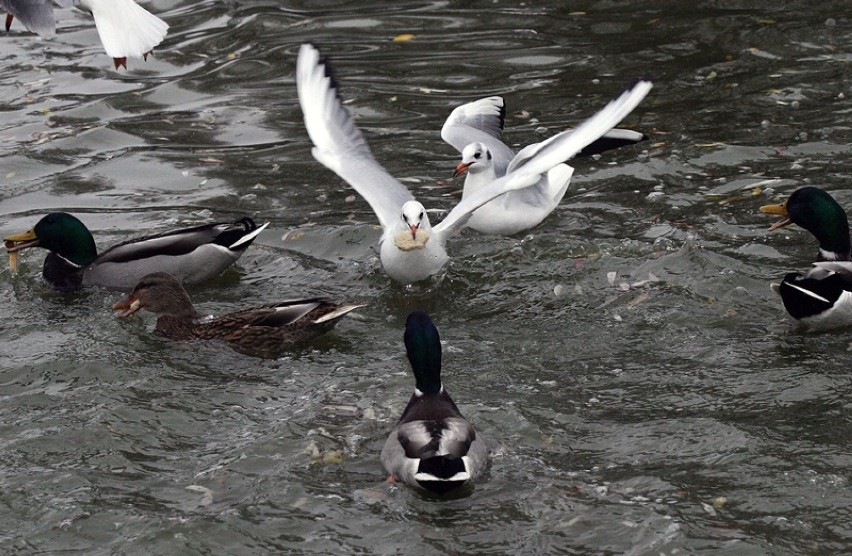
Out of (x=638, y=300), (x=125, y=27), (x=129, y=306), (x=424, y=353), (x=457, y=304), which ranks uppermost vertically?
(x=125, y=27)

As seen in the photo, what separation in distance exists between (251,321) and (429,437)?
2.46 m

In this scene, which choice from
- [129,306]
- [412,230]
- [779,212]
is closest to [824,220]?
[779,212]

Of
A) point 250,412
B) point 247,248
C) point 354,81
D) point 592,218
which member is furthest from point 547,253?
point 354,81

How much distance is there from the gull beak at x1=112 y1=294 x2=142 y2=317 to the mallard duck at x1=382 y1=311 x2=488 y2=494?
2.55 meters

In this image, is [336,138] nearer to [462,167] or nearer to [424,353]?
[462,167]

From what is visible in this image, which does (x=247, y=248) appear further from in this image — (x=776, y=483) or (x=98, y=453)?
(x=776, y=483)

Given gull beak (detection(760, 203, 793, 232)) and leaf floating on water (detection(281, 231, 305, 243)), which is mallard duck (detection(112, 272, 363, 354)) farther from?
gull beak (detection(760, 203, 793, 232))

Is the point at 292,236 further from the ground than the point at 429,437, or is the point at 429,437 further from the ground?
the point at 429,437

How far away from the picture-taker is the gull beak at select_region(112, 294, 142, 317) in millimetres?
9164

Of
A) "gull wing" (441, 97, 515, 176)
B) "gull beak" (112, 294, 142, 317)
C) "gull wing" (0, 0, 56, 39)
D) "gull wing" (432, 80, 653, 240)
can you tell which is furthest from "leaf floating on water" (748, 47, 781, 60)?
"gull beak" (112, 294, 142, 317)

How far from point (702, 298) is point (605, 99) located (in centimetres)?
442

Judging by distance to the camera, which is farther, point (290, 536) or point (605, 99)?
point (605, 99)

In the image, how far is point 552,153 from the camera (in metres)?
9.52

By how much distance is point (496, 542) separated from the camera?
611cm
